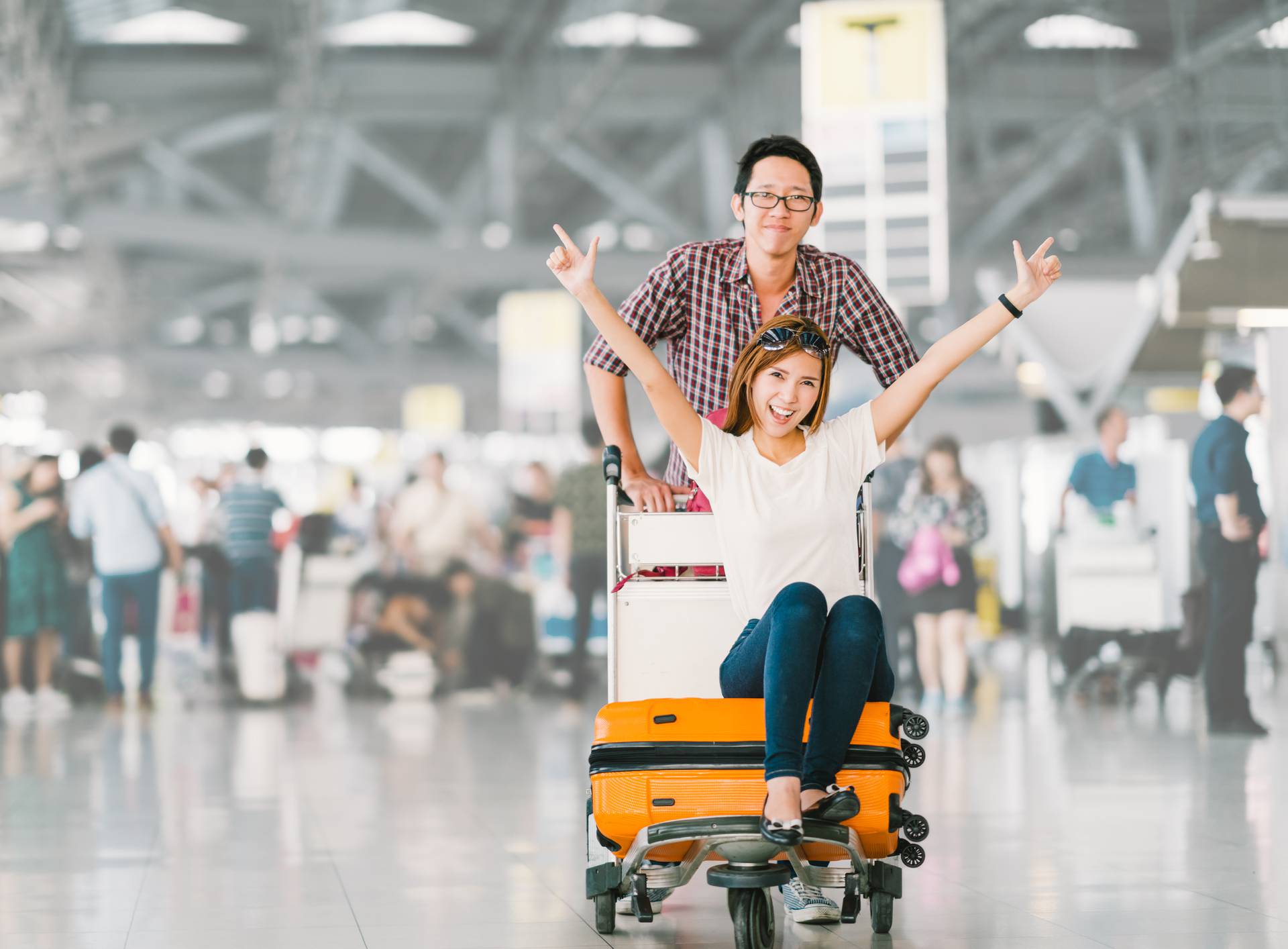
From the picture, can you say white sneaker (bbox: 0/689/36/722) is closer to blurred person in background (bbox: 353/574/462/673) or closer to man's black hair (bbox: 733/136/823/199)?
blurred person in background (bbox: 353/574/462/673)

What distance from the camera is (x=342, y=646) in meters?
12.4

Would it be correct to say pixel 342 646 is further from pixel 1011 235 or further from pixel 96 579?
pixel 1011 235

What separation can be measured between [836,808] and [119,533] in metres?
8.82

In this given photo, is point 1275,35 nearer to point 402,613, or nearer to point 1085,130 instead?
point 1085,130

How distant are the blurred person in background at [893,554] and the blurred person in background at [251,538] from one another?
170 inches

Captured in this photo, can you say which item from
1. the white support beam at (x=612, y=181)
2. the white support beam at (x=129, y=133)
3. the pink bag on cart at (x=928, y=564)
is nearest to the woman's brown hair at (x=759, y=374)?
the pink bag on cart at (x=928, y=564)

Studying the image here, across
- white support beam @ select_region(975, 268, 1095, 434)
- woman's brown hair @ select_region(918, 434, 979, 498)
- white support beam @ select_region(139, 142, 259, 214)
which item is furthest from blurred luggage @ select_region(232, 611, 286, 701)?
white support beam @ select_region(139, 142, 259, 214)

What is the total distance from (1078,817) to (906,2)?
6470mm

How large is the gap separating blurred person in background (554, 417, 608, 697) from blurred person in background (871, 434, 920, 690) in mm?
1892

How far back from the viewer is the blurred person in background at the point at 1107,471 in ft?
33.3

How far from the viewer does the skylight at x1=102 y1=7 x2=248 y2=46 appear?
685 inches

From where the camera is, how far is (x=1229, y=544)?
8.73 meters

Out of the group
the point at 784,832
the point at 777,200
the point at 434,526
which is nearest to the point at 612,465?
the point at 777,200

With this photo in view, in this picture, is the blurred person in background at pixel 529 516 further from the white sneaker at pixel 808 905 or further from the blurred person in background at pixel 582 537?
the white sneaker at pixel 808 905
